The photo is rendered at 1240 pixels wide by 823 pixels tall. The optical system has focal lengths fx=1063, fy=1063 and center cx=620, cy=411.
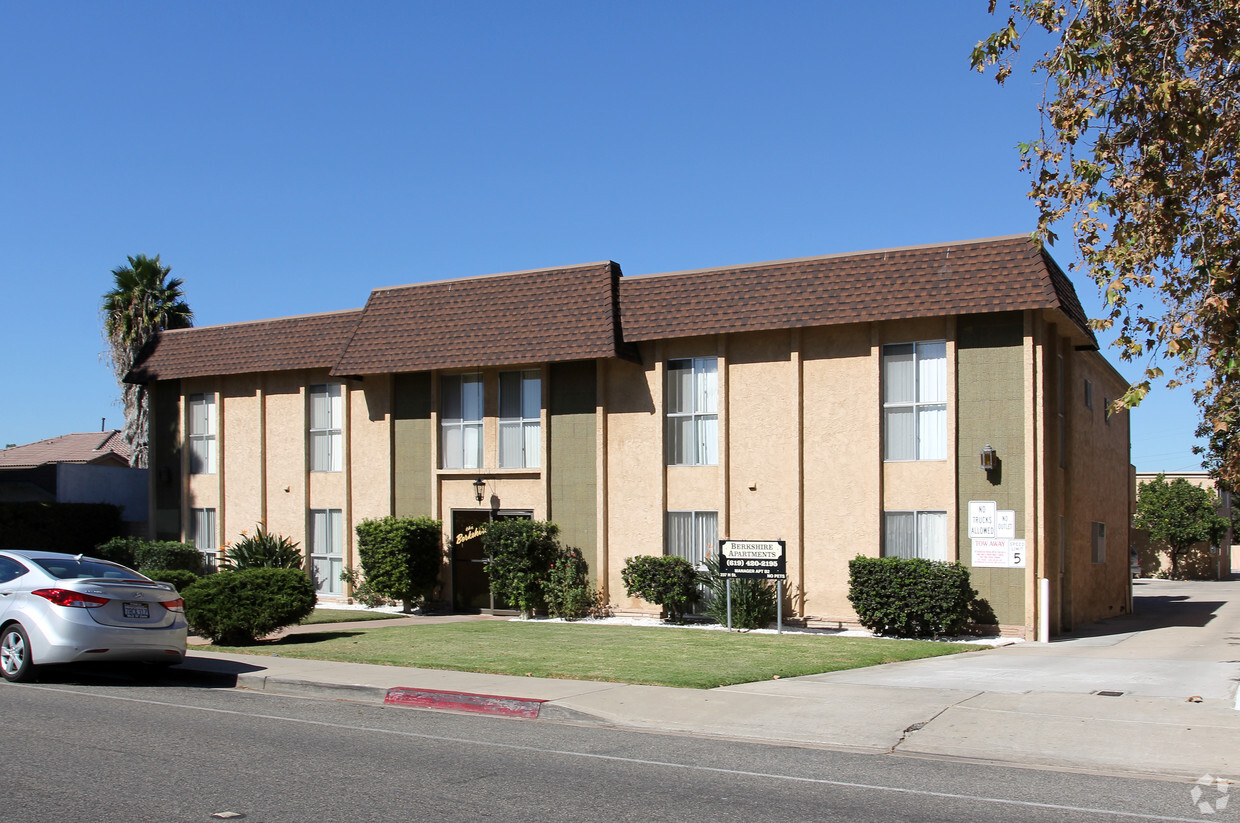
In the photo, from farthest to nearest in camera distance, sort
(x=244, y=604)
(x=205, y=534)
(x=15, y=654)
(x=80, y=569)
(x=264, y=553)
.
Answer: (x=205, y=534)
(x=264, y=553)
(x=244, y=604)
(x=80, y=569)
(x=15, y=654)

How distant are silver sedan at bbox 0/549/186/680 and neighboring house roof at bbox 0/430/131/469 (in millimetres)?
31474

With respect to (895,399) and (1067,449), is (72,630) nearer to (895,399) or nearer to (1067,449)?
(895,399)

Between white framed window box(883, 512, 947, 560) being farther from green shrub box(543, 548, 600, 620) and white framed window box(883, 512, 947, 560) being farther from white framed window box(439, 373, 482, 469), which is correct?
white framed window box(439, 373, 482, 469)

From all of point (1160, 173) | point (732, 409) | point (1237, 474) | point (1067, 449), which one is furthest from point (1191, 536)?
point (1160, 173)

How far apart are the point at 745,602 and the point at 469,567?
277 inches

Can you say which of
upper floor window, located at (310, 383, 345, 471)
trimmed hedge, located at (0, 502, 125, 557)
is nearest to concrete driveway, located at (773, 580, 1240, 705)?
upper floor window, located at (310, 383, 345, 471)

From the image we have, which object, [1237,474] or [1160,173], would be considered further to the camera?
[1237,474]

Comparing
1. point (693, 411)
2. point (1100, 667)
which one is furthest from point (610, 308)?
point (1100, 667)

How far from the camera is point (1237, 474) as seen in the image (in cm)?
2792

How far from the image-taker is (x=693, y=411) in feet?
70.1

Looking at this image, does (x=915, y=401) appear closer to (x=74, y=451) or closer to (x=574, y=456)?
(x=574, y=456)

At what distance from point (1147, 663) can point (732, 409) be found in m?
8.73

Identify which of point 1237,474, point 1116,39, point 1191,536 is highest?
point 1116,39

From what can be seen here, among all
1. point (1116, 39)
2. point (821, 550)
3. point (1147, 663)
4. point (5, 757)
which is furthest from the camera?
point (821, 550)
